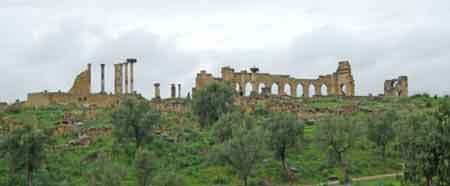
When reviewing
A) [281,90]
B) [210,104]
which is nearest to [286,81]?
[281,90]

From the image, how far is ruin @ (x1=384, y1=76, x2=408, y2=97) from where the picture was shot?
110438mm

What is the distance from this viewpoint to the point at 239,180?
56.8 meters

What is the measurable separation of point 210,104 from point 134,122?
39.1 ft

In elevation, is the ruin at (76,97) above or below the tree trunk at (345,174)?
above

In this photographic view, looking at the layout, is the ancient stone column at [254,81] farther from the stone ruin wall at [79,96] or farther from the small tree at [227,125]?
the small tree at [227,125]

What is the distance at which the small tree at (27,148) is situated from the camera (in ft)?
168

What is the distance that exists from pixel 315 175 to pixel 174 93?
45.9 m

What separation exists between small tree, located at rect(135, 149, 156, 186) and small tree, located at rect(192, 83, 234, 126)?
20.2m

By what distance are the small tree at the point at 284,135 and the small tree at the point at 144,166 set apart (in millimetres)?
11363

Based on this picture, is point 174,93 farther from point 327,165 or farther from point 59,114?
point 327,165

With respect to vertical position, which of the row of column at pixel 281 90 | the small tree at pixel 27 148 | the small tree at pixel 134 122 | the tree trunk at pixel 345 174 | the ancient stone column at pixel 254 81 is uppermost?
the ancient stone column at pixel 254 81

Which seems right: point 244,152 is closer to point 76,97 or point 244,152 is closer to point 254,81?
point 76,97

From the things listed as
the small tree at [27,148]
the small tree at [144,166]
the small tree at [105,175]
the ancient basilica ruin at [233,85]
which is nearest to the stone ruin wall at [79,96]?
the ancient basilica ruin at [233,85]

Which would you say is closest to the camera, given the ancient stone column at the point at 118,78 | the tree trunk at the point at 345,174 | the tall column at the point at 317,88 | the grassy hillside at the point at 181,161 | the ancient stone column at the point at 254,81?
the tree trunk at the point at 345,174
